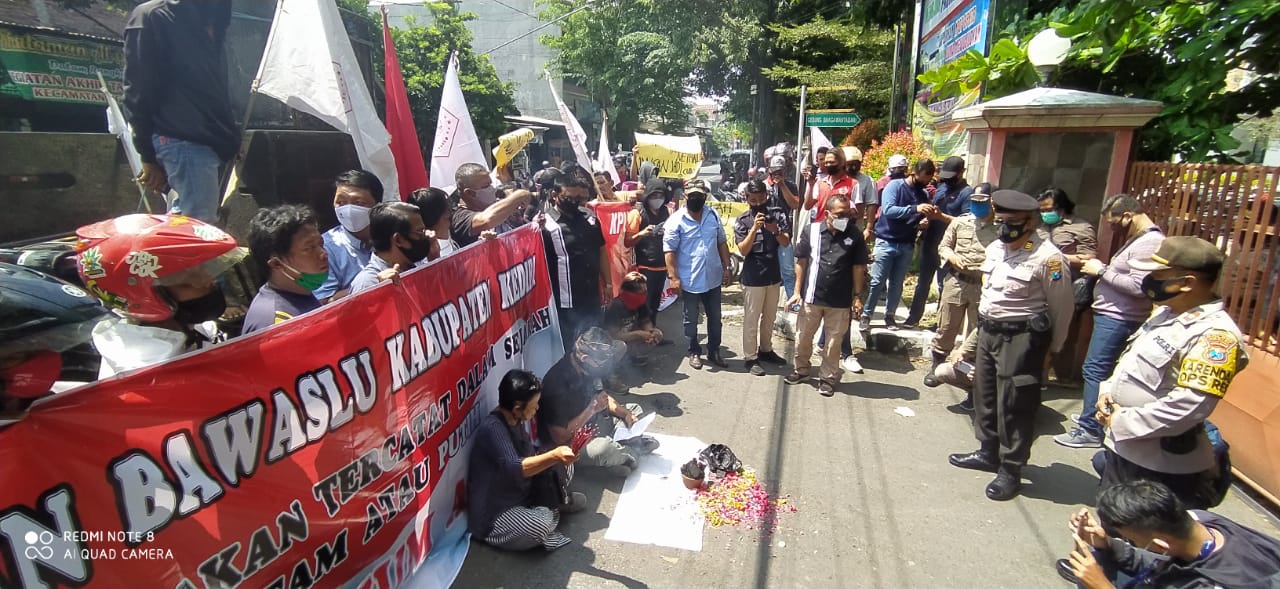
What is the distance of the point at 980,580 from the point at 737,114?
91.2ft

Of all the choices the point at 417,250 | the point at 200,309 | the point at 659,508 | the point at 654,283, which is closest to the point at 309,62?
the point at 417,250

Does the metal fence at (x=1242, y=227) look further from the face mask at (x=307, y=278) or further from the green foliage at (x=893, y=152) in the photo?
the face mask at (x=307, y=278)

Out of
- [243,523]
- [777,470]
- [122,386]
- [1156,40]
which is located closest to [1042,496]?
[777,470]

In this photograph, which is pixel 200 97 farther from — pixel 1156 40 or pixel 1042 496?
pixel 1156 40

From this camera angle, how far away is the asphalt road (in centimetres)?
306

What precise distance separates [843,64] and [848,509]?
17950mm

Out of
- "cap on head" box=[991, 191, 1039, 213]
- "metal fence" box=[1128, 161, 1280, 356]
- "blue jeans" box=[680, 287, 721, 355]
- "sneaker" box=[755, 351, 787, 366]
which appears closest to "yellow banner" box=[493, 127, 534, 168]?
"blue jeans" box=[680, 287, 721, 355]

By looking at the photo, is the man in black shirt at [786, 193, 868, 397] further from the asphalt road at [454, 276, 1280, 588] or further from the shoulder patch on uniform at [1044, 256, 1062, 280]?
the shoulder patch on uniform at [1044, 256, 1062, 280]

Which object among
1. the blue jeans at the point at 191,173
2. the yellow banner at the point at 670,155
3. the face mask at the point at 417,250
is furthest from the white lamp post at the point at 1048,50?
the blue jeans at the point at 191,173

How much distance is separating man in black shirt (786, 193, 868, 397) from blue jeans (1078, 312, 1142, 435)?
1.71m

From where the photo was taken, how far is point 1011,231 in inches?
150

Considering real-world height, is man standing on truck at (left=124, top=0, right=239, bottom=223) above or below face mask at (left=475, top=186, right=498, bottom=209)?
above

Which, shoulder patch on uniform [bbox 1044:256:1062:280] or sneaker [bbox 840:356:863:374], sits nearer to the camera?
shoulder patch on uniform [bbox 1044:256:1062:280]

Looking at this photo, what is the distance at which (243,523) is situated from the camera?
6.15ft
